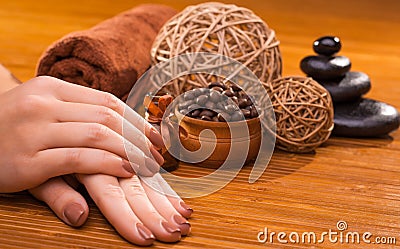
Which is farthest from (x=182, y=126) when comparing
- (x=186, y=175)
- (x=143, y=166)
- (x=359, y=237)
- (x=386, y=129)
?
(x=386, y=129)

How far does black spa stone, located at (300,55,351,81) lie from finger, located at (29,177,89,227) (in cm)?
82

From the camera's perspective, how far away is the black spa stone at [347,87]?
6.05 ft

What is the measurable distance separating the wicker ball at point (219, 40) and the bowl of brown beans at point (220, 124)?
6.8 inches

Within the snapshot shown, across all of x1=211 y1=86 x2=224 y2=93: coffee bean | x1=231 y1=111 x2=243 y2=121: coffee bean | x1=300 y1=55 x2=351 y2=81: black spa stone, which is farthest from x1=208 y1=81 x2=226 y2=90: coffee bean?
x1=300 y1=55 x2=351 y2=81: black spa stone

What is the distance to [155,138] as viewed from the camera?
1.37m

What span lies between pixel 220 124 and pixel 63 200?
389mm

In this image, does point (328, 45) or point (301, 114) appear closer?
point (301, 114)

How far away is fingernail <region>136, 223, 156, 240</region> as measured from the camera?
1181 millimetres

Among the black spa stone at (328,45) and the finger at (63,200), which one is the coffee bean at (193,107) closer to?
the finger at (63,200)

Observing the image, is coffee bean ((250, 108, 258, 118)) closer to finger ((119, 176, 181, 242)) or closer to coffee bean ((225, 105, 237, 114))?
coffee bean ((225, 105, 237, 114))

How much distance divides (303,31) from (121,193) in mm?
1989

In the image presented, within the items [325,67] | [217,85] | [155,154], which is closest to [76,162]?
[155,154]

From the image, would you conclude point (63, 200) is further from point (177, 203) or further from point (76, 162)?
point (177, 203)

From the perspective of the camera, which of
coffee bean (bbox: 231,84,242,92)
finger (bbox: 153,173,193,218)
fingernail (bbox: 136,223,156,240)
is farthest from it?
coffee bean (bbox: 231,84,242,92)
